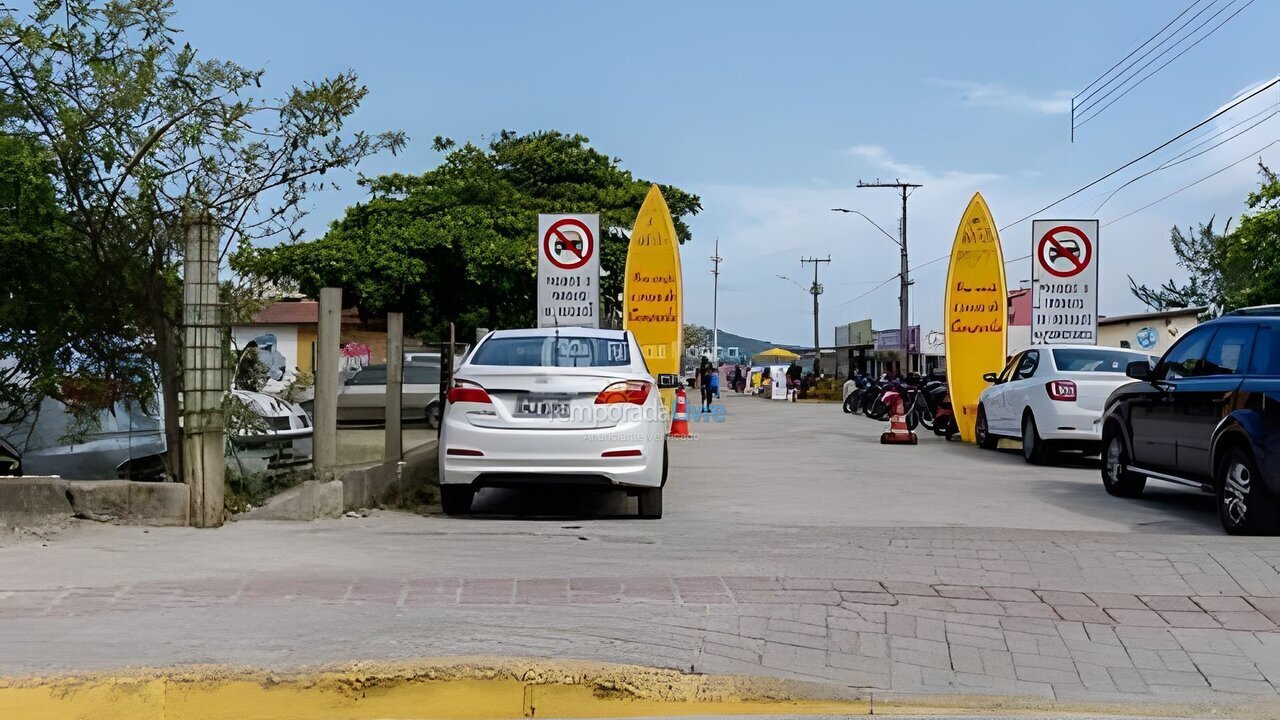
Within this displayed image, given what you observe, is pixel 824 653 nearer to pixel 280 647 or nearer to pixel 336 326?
pixel 280 647

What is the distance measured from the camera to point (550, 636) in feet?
19.0

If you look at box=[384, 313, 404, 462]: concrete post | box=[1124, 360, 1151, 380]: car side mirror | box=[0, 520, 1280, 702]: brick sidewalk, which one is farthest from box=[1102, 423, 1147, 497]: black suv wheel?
box=[384, 313, 404, 462]: concrete post

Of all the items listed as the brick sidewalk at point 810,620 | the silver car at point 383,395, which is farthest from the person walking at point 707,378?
the brick sidewalk at point 810,620

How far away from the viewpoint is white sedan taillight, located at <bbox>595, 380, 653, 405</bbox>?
392 inches

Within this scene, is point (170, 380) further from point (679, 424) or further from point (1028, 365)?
point (679, 424)

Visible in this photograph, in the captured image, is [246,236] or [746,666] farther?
[246,236]

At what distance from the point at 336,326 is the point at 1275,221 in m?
42.6

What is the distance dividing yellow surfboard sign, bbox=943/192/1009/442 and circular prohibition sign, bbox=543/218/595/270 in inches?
301

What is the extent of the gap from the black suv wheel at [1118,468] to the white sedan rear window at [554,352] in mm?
4963

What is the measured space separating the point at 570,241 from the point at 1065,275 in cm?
949

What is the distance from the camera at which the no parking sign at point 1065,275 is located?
22.6 metres

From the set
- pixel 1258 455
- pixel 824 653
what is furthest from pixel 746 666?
pixel 1258 455

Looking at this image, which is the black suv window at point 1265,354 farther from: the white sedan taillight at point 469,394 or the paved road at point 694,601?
the white sedan taillight at point 469,394

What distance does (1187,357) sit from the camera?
10727mm
